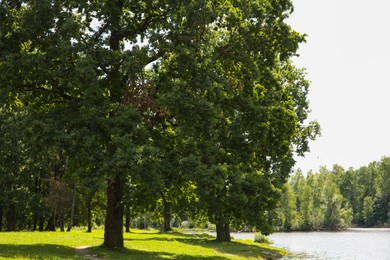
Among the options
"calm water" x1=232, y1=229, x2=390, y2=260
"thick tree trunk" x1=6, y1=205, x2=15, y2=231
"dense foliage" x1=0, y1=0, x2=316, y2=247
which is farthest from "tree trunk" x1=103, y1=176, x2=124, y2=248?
"thick tree trunk" x1=6, y1=205, x2=15, y2=231

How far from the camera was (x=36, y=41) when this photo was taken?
2655 cm

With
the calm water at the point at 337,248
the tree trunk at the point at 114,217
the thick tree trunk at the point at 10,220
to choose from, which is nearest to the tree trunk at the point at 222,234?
the calm water at the point at 337,248

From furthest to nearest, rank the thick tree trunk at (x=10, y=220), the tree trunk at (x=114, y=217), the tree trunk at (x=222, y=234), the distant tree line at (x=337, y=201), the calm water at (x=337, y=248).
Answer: the distant tree line at (x=337, y=201) → the thick tree trunk at (x=10, y=220) → the tree trunk at (x=222, y=234) → the calm water at (x=337, y=248) → the tree trunk at (x=114, y=217)

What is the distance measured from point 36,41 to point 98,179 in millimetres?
9263

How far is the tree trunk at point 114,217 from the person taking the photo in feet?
95.3

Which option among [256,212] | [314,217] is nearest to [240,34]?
[256,212]

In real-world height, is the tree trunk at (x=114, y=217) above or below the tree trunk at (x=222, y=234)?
above

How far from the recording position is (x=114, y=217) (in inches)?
1161

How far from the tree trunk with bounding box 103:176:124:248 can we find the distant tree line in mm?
78114

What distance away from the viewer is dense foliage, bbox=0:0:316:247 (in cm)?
2475

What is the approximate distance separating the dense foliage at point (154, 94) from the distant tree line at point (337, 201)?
7844cm

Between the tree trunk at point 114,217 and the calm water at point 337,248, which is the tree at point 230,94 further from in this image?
the calm water at point 337,248

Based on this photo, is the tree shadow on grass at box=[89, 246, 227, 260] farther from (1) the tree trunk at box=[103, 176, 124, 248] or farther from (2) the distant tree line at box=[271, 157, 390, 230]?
(2) the distant tree line at box=[271, 157, 390, 230]

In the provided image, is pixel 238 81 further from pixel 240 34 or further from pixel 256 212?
pixel 256 212
